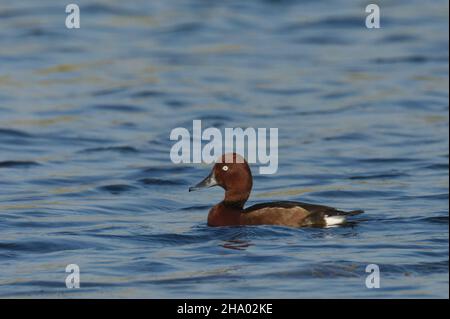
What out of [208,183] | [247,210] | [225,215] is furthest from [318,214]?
[208,183]

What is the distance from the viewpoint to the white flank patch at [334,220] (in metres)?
13.9

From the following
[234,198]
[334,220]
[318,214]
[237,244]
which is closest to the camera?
[237,244]

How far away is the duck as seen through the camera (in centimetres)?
1385

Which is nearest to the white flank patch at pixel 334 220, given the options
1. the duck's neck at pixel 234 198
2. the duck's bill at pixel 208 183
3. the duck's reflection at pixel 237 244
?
the duck's reflection at pixel 237 244

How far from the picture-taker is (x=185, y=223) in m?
15.0

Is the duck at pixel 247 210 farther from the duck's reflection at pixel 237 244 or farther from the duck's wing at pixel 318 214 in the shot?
the duck's reflection at pixel 237 244

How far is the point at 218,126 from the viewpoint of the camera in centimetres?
2231

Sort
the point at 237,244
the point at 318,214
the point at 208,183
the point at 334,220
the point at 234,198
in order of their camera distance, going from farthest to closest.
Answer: the point at 208,183, the point at 234,198, the point at 334,220, the point at 318,214, the point at 237,244

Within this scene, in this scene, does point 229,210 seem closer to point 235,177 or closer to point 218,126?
point 235,177

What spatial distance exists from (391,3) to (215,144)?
12.4 metres

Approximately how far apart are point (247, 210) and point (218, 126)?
8115mm

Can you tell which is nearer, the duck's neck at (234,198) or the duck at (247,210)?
the duck at (247,210)

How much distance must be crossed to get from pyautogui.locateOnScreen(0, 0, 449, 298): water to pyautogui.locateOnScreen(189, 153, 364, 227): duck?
0.36ft
